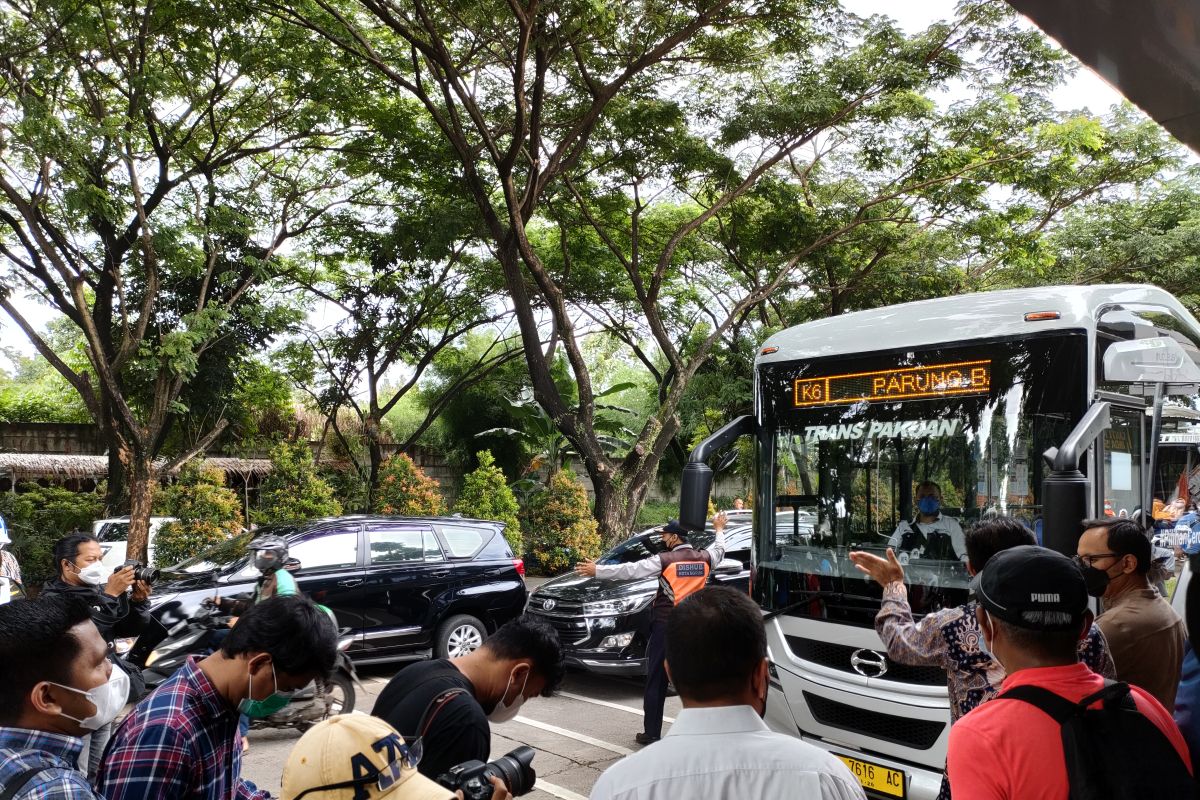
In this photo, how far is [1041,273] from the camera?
19.9 meters

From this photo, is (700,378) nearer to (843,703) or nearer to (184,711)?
(843,703)

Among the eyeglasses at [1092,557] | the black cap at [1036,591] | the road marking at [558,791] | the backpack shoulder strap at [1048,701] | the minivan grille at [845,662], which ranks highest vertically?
the black cap at [1036,591]

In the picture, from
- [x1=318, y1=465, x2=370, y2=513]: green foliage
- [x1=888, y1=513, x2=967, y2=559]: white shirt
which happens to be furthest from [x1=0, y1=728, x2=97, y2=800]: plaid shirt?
[x1=318, y1=465, x2=370, y2=513]: green foliage

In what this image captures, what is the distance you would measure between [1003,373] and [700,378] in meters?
18.7

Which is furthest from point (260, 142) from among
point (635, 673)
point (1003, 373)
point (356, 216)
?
point (1003, 373)

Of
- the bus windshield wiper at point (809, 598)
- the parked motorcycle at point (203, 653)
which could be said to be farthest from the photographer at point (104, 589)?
the bus windshield wiper at point (809, 598)

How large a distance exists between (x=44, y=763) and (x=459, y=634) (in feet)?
27.4

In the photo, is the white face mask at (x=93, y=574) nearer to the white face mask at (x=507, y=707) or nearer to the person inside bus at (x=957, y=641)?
the white face mask at (x=507, y=707)

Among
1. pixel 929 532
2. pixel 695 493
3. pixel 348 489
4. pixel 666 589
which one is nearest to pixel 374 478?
pixel 348 489

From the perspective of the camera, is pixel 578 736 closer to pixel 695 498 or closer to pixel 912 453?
pixel 695 498

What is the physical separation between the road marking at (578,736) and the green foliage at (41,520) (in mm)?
12056

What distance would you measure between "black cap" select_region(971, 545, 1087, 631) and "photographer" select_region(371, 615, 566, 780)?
4.50ft

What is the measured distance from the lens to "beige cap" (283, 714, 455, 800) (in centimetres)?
187

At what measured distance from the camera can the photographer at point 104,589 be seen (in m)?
5.30
